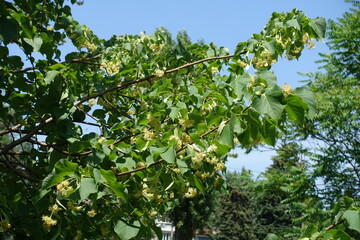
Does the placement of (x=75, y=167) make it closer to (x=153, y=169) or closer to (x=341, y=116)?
(x=153, y=169)

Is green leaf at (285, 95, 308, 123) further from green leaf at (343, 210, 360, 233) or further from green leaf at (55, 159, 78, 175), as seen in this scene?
green leaf at (55, 159, 78, 175)

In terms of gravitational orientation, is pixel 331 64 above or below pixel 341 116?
above

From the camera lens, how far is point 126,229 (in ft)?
8.39

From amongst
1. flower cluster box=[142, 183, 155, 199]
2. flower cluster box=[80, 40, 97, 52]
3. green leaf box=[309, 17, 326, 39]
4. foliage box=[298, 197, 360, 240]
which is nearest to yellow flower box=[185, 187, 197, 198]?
flower cluster box=[142, 183, 155, 199]

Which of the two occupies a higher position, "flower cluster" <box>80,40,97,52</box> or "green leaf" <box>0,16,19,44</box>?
"flower cluster" <box>80,40,97,52</box>

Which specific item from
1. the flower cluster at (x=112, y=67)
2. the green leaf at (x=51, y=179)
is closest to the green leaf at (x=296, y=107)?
the green leaf at (x=51, y=179)

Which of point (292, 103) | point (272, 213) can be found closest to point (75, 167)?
point (292, 103)

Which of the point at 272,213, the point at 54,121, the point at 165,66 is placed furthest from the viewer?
the point at 272,213

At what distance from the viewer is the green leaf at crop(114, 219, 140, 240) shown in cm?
252

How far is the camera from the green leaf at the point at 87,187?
7.16 feet

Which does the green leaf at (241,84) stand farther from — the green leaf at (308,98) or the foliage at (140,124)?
the green leaf at (308,98)

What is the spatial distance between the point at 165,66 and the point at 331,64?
392 inches

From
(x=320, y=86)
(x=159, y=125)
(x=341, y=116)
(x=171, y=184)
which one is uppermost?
(x=320, y=86)

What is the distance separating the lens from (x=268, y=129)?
2.29 m
